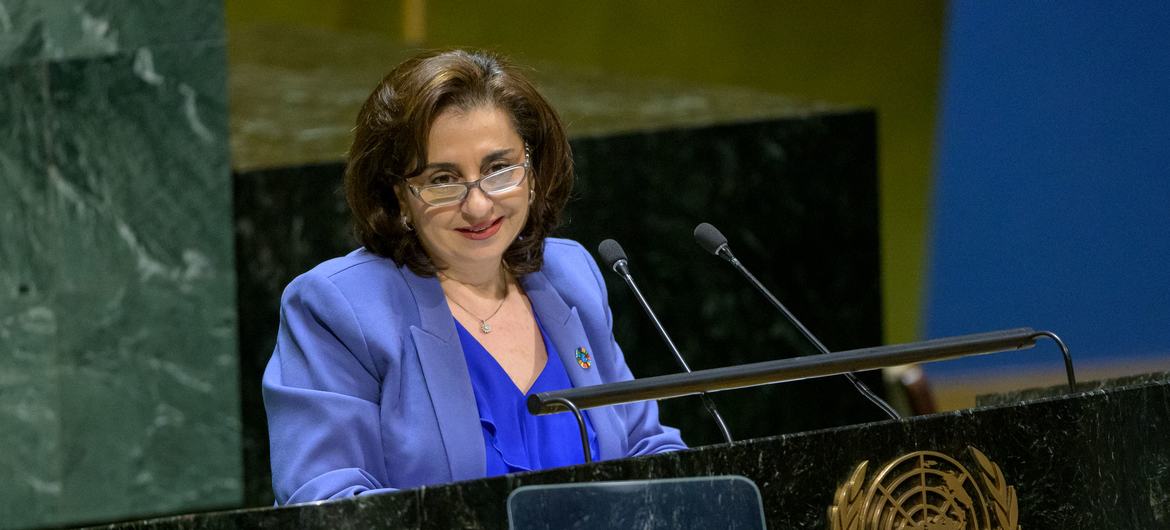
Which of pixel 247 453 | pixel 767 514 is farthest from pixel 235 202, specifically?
pixel 767 514

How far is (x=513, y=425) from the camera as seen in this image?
8.97 feet

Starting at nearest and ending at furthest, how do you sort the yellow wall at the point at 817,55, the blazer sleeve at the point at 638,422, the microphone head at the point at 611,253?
the microphone head at the point at 611,253, the blazer sleeve at the point at 638,422, the yellow wall at the point at 817,55

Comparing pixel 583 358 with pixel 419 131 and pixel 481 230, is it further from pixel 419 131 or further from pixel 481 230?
pixel 419 131

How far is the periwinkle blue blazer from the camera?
8.18 feet

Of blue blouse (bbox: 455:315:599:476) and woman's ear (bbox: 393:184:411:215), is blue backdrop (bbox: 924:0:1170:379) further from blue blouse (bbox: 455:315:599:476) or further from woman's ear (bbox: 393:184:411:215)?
woman's ear (bbox: 393:184:411:215)

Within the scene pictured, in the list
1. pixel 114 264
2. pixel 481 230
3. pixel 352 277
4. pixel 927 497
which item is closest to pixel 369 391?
pixel 352 277

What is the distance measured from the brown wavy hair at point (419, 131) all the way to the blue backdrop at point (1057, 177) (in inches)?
116

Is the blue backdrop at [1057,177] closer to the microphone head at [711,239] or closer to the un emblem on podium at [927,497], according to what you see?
the microphone head at [711,239]

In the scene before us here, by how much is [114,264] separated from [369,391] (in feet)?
10.5

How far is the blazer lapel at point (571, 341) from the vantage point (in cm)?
276

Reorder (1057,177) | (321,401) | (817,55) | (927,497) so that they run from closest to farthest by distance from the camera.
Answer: (927,497) → (321,401) → (1057,177) → (817,55)

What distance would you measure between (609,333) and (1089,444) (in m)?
0.99

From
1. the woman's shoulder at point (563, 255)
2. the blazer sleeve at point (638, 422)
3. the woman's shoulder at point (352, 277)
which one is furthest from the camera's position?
the woman's shoulder at point (563, 255)

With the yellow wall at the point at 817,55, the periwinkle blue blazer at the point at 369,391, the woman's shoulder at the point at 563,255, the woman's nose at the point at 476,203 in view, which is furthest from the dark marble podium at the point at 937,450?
the yellow wall at the point at 817,55
